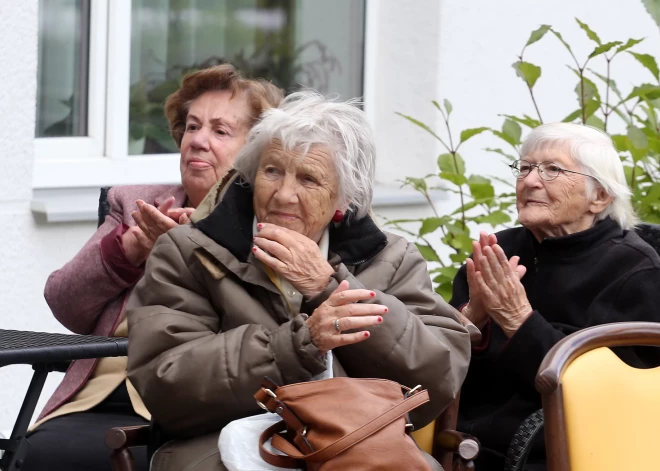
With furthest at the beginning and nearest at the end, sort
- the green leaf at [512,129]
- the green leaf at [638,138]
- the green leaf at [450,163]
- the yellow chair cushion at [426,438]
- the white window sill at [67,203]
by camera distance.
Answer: the white window sill at [67,203] < the green leaf at [450,163] < the green leaf at [512,129] < the green leaf at [638,138] < the yellow chair cushion at [426,438]

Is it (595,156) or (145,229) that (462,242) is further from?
(145,229)

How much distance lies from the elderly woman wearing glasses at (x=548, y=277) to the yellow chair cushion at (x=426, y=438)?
27cm

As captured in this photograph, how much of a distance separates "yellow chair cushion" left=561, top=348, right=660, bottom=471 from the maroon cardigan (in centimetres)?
139

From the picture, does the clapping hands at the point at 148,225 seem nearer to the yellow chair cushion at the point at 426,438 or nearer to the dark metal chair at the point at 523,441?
the yellow chair cushion at the point at 426,438

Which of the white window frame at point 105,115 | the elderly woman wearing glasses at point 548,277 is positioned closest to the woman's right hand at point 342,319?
the elderly woman wearing glasses at point 548,277

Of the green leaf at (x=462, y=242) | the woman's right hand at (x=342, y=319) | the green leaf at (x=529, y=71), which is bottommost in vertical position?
the green leaf at (x=462, y=242)

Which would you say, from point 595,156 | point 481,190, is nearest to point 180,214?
point 595,156

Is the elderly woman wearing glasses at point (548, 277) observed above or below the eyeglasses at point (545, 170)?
below

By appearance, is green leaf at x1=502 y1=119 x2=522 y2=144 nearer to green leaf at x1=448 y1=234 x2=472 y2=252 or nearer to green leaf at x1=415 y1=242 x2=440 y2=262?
green leaf at x1=448 y1=234 x2=472 y2=252

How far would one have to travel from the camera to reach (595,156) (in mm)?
3520

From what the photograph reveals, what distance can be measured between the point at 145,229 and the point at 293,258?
60 centimetres

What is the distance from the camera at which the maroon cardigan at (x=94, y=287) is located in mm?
3438

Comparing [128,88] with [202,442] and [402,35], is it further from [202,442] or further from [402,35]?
[202,442]

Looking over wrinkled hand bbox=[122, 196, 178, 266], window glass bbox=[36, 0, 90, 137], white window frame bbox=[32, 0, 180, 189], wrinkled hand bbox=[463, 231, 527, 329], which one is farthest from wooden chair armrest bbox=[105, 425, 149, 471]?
window glass bbox=[36, 0, 90, 137]
